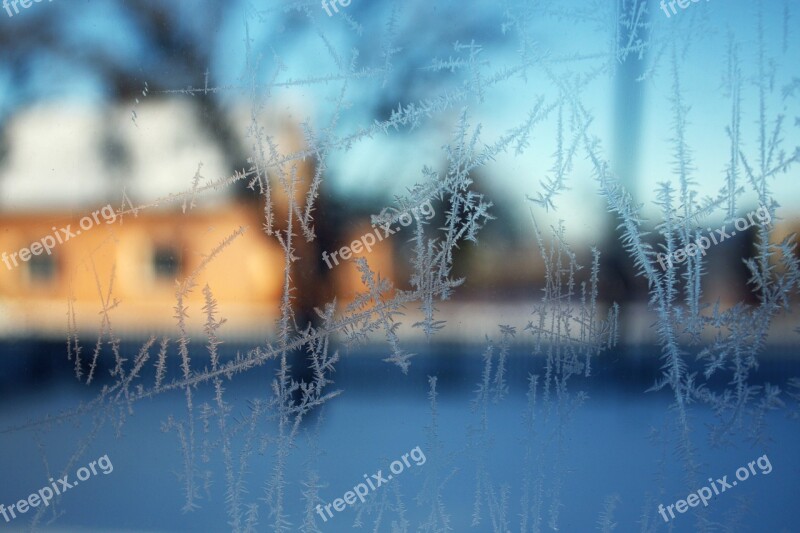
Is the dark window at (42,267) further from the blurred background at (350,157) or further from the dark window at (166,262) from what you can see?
the dark window at (166,262)

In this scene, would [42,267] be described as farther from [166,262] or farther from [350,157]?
[350,157]

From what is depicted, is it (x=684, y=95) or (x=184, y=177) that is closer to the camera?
(x=684, y=95)

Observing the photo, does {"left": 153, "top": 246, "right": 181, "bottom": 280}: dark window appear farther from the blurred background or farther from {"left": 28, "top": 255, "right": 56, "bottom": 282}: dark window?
{"left": 28, "top": 255, "right": 56, "bottom": 282}: dark window

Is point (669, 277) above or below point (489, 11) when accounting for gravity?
below

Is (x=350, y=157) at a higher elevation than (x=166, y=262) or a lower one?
higher

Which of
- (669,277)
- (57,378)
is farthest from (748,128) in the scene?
(57,378)

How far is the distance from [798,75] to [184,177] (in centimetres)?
140

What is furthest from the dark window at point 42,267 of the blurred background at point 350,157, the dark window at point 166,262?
the dark window at point 166,262

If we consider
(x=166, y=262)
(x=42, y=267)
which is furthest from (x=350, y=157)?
(x=42, y=267)

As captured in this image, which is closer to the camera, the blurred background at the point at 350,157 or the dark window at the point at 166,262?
the blurred background at the point at 350,157

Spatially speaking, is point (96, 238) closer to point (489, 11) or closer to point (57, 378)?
point (57, 378)

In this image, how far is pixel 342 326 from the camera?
4.80 ft

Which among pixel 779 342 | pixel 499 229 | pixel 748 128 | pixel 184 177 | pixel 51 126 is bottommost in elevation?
pixel 779 342

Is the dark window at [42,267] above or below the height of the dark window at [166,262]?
above
